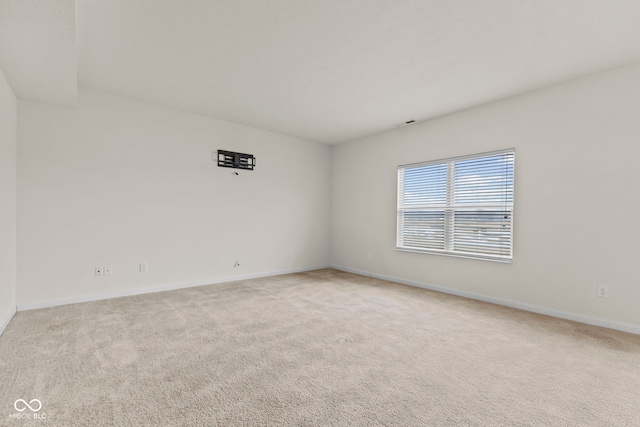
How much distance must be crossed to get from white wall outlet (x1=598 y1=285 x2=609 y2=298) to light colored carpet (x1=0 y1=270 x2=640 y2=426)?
0.36 meters

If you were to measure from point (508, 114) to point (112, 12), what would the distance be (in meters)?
4.25

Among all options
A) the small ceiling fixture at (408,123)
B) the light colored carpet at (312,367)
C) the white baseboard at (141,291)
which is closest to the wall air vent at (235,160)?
the white baseboard at (141,291)

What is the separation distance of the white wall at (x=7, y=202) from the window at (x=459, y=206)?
4.85 meters

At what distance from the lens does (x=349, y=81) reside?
3354mm

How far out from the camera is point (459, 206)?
4.25 meters

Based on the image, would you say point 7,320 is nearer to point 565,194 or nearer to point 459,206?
point 459,206

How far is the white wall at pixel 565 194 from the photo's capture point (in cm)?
294

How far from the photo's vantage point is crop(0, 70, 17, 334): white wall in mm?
2672

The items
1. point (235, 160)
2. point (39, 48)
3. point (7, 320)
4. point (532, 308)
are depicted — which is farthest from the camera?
point (235, 160)

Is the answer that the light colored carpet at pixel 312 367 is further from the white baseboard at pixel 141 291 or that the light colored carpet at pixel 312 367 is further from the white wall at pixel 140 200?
the white wall at pixel 140 200

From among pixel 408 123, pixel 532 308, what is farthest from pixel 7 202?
pixel 532 308

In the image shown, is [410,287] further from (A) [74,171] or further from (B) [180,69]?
(A) [74,171]

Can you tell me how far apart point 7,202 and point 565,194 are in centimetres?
581

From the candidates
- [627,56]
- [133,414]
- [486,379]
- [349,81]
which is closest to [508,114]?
[627,56]
